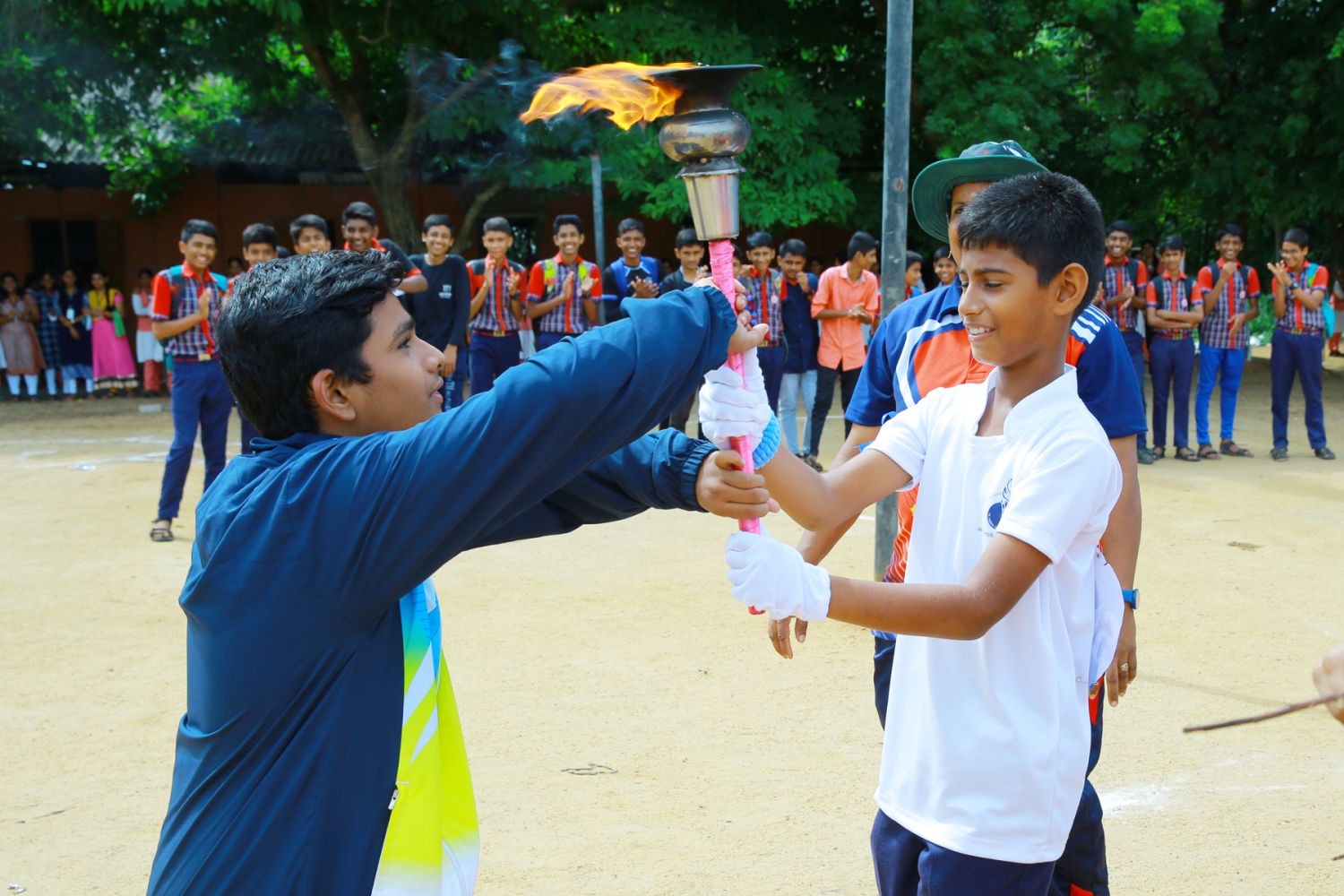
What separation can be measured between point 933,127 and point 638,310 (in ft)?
45.5

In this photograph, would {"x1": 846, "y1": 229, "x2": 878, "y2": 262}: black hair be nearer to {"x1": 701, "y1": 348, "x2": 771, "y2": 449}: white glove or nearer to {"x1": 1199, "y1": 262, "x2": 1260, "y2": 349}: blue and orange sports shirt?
{"x1": 1199, "y1": 262, "x2": 1260, "y2": 349}: blue and orange sports shirt

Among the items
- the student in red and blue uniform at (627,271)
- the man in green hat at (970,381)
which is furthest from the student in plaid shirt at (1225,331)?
the man in green hat at (970,381)

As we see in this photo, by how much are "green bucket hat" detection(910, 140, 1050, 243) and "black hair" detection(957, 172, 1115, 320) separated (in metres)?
0.58

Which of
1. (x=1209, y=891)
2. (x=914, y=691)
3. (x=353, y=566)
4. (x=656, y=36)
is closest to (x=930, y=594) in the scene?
(x=914, y=691)

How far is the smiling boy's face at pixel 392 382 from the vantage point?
1.74 meters

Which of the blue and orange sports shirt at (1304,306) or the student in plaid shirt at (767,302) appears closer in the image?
the student in plaid shirt at (767,302)

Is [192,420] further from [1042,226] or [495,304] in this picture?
[1042,226]

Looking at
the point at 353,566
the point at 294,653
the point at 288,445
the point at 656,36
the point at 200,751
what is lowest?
the point at 200,751

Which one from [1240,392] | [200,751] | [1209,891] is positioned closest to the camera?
[200,751]

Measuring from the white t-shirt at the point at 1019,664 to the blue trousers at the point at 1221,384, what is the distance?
30.7ft

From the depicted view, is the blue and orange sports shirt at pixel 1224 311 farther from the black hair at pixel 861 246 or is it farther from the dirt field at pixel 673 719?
the dirt field at pixel 673 719

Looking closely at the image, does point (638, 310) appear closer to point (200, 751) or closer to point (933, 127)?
point (200, 751)

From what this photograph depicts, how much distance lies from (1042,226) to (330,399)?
139cm

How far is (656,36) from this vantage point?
45.8 feet
